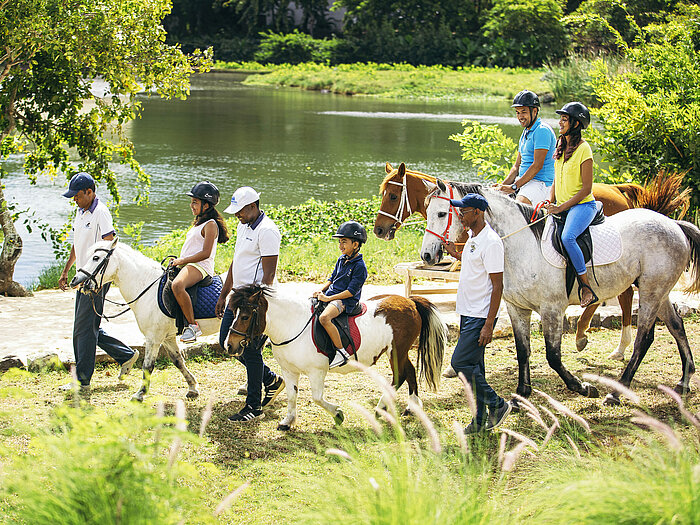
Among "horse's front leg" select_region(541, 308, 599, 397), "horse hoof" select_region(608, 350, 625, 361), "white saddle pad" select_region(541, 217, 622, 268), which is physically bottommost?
"horse hoof" select_region(608, 350, 625, 361)

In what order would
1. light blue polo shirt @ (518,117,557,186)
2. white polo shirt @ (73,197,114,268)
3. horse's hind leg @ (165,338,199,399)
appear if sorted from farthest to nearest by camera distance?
light blue polo shirt @ (518,117,557,186) < horse's hind leg @ (165,338,199,399) < white polo shirt @ (73,197,114,268)

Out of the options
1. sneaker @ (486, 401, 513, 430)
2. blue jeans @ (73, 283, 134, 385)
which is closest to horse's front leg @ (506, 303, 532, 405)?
sneaker @ (486, 401, 513, 430)

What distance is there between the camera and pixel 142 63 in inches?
400

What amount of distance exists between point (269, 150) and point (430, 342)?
19.9 m

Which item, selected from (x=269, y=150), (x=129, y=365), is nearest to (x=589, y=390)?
(x=129, y=365)

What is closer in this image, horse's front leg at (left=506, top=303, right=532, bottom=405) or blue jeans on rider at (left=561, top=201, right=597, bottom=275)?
→ blue jeans on rider at (left=561, top=201, right=597, bottom=275)

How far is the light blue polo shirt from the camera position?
25.3 feet

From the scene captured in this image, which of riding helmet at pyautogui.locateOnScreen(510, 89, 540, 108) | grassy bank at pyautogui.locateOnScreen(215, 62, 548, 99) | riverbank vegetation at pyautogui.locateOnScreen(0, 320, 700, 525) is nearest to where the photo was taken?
riverbank vegetation at pyautogui.locateOnScreen(0, 320, 700, 525)

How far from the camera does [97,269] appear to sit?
654cm

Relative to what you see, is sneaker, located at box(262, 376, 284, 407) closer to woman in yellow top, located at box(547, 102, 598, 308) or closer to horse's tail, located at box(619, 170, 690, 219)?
woman in yellow top, located at box(547, 102, 598, 308)

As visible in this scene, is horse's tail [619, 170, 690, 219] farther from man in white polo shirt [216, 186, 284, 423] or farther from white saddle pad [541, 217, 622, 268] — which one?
man in white polo shirt [216, 186, 284, 423]

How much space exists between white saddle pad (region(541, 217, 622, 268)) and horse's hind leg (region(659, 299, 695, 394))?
0.96m

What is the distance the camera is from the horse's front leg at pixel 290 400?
6.12 metres

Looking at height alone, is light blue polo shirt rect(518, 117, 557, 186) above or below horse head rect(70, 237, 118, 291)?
above
